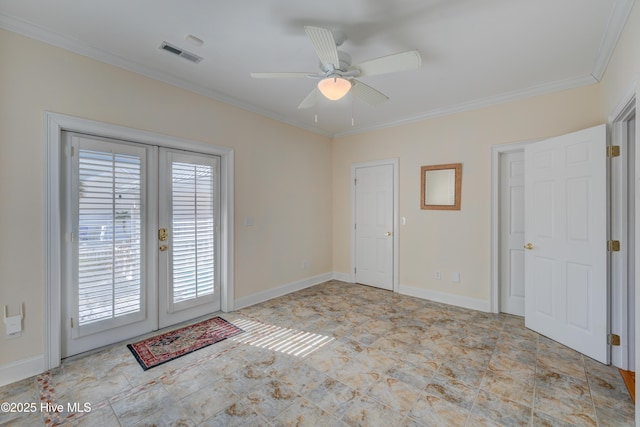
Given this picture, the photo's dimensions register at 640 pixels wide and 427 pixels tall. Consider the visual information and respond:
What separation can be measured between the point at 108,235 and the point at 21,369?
1.17 metres

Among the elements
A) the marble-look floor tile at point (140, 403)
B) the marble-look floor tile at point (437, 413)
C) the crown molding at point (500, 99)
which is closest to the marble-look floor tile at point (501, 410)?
the marble-look floor tile at point (437, 413)

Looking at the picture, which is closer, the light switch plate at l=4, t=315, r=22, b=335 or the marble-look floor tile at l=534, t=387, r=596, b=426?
the marble-look floor tile at l=534, t=387, r=596, b=426

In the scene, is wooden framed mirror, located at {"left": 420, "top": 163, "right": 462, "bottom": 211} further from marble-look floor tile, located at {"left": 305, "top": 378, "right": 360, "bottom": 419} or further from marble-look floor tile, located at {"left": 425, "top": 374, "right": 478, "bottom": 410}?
marble-look floor tile, located at {"left": 305, "top": 378, "right": 360, "bottom": 419}

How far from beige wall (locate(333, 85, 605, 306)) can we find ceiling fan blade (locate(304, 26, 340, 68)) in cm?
256

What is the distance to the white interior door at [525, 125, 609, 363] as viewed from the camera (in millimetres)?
A: 2510

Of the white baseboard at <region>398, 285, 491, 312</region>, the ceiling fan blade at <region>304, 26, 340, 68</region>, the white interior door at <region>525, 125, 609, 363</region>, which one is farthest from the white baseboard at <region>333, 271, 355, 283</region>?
the ceiling fan blade at <region>304, 26, 340, 68</region>

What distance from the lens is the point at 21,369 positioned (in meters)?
2.20

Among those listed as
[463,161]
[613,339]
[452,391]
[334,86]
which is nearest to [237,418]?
[452,391]

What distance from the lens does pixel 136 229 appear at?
2.87 metres

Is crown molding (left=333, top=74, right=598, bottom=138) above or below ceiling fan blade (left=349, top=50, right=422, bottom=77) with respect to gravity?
above

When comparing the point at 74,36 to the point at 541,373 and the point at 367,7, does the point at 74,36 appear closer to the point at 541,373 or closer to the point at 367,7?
the point at 367,7

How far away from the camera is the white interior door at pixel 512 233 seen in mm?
3500

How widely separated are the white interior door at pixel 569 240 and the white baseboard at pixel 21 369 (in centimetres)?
471

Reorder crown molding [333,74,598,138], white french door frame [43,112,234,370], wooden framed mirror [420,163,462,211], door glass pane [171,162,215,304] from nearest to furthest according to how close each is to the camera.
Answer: white french door frame [43,112,234,370], crown molding [333,74,598,138], door glass pane [171,162,215,304], wooden framed mirror [420,163,462,211]
